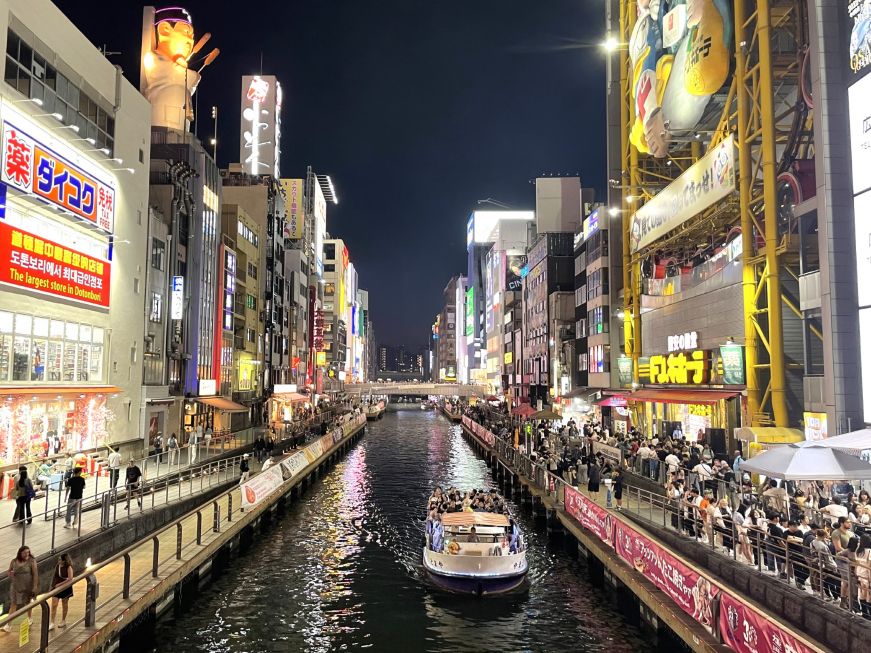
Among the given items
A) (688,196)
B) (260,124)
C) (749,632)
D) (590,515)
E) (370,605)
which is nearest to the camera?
(749,632)

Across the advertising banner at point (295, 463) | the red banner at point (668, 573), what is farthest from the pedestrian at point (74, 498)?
the advertising banner at point (295, 463)

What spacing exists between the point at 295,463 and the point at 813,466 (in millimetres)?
32415

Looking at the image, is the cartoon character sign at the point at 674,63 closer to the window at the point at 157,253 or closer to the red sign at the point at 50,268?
the window at the point at 157,253

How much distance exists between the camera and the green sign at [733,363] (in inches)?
1390

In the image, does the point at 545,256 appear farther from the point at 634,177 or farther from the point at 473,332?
the point at 473,332

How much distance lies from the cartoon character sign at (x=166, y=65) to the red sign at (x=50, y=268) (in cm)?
2552

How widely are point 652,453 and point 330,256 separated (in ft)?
472

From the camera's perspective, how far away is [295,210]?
111 meters

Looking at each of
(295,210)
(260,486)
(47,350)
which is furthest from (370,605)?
(295,210)

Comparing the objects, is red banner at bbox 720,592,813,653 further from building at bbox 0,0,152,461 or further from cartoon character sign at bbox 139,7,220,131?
cartoon character sign at bbox 139,7,220,131

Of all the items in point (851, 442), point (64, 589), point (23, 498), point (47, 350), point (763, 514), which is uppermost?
point (47, 350)

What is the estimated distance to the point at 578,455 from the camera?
121 feet

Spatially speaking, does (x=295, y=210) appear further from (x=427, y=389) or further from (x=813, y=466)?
(x=813, y=466)

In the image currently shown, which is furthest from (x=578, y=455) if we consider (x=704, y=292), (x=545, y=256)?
(x=545, y=256)
